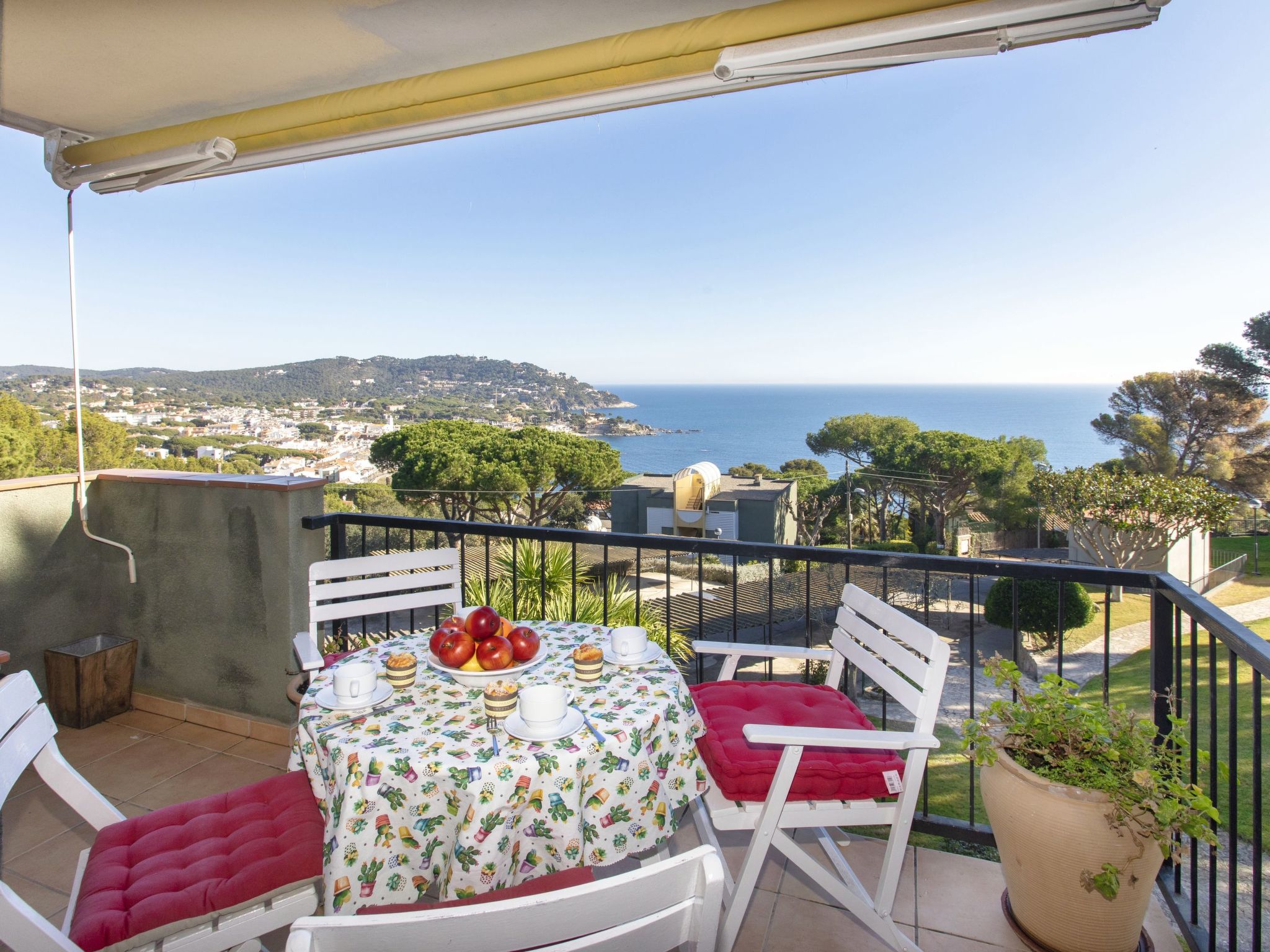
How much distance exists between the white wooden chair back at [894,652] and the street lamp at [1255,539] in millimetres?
24350

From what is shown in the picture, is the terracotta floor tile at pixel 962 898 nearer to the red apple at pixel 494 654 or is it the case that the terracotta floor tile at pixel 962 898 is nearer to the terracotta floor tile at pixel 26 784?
the red apple at pixel 494 654

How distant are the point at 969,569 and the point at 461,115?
7.43ft

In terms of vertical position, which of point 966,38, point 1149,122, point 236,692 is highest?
point 1149,122

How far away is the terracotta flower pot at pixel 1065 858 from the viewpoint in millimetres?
1485

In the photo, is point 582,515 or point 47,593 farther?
point 582,515

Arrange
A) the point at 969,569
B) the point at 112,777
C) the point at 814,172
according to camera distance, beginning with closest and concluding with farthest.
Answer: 1. the point at 969,569
2. the point at 112,777
3. the point at 814,172

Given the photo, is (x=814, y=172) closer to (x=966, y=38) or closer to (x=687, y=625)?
(x=687, y=625)

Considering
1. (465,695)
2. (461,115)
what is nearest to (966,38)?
(461,115)

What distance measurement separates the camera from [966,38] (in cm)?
185

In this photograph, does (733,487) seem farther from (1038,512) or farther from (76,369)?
(76,369)

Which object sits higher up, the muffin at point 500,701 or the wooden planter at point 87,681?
the muffin at point 500,701

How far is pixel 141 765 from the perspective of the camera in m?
2.80

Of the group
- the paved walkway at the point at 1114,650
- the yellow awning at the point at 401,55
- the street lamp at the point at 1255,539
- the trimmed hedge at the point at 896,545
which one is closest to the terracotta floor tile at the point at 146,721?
the yellow awning at the point at 401,55

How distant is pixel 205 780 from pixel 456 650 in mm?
1785
